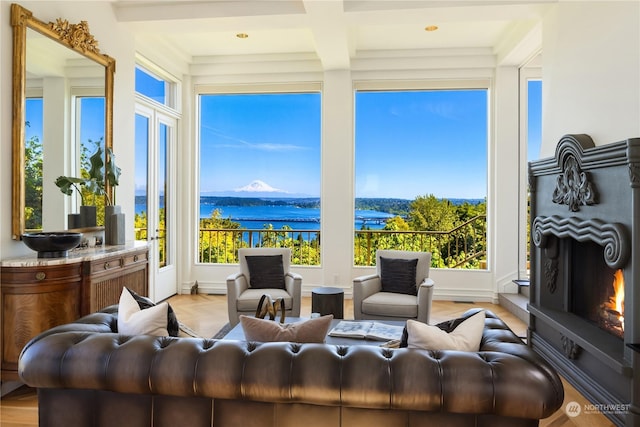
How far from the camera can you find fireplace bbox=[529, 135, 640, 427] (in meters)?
2.32

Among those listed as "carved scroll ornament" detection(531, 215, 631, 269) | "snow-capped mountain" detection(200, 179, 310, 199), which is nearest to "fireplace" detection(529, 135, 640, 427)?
"carved scroll ornament" detection(531, 215, 631, 269)

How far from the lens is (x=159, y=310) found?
6.25ft

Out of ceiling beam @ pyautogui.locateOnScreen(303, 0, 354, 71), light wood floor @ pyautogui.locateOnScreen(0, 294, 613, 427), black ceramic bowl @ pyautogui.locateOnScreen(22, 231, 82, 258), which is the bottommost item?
light wood floor @ pyautogui.locateOnScreen(0, 294, 613, 427)

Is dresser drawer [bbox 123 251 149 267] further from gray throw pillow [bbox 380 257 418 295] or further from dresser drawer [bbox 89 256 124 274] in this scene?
gray throw pillow [bbox 380 257 418 295]

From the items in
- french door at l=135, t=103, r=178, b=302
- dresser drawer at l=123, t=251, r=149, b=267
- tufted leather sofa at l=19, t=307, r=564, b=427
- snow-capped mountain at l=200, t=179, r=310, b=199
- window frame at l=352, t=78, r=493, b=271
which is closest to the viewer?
tufted leather sofa at l=19, t=307, r=564, b=427

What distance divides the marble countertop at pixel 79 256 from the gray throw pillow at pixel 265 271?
1.13 m

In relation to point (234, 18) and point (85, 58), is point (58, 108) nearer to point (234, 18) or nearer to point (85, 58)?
point (85, 58)

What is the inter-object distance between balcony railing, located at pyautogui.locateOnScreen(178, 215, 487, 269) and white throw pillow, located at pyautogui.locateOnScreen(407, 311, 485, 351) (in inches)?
172

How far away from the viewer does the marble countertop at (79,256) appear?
271 cm

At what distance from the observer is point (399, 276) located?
4.21m

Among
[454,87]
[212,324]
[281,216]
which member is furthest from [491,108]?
[212,324]

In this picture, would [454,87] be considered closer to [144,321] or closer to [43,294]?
[144,321]

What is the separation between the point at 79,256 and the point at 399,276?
9.46 feet

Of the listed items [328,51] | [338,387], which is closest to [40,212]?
[338,387]
